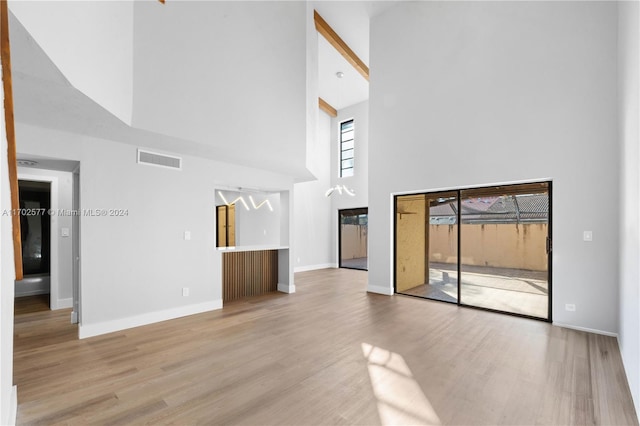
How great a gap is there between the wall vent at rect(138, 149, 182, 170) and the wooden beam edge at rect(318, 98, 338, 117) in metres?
6.37

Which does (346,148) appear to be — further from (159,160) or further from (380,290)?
(159,160)

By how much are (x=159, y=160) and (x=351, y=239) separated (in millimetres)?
7009

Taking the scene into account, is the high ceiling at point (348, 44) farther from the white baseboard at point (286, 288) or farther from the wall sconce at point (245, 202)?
the white baseboard at point (286, 288)

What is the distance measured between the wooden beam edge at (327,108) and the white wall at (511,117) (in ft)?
11.8

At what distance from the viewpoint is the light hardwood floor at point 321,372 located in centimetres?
219

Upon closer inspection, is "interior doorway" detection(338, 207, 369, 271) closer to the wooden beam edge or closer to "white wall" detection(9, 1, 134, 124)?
the wooden beam edge

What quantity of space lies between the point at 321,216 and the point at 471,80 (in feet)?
19.9

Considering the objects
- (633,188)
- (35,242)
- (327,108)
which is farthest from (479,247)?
(35,242)

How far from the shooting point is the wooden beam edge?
9.83m

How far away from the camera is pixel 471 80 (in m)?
4.99

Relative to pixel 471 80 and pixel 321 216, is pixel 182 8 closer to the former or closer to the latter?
pixel 471 80

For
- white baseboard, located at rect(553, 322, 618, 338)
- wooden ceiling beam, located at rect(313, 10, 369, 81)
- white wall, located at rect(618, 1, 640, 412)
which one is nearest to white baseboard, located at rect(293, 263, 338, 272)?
wooden ceiling beam, located at rect(313, 10, 369, 81)

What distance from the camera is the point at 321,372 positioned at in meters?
2.77

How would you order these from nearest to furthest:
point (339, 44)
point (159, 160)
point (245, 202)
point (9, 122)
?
point (9, 122)
point (159, 160)
point (339, 44)
point (245, 202)
